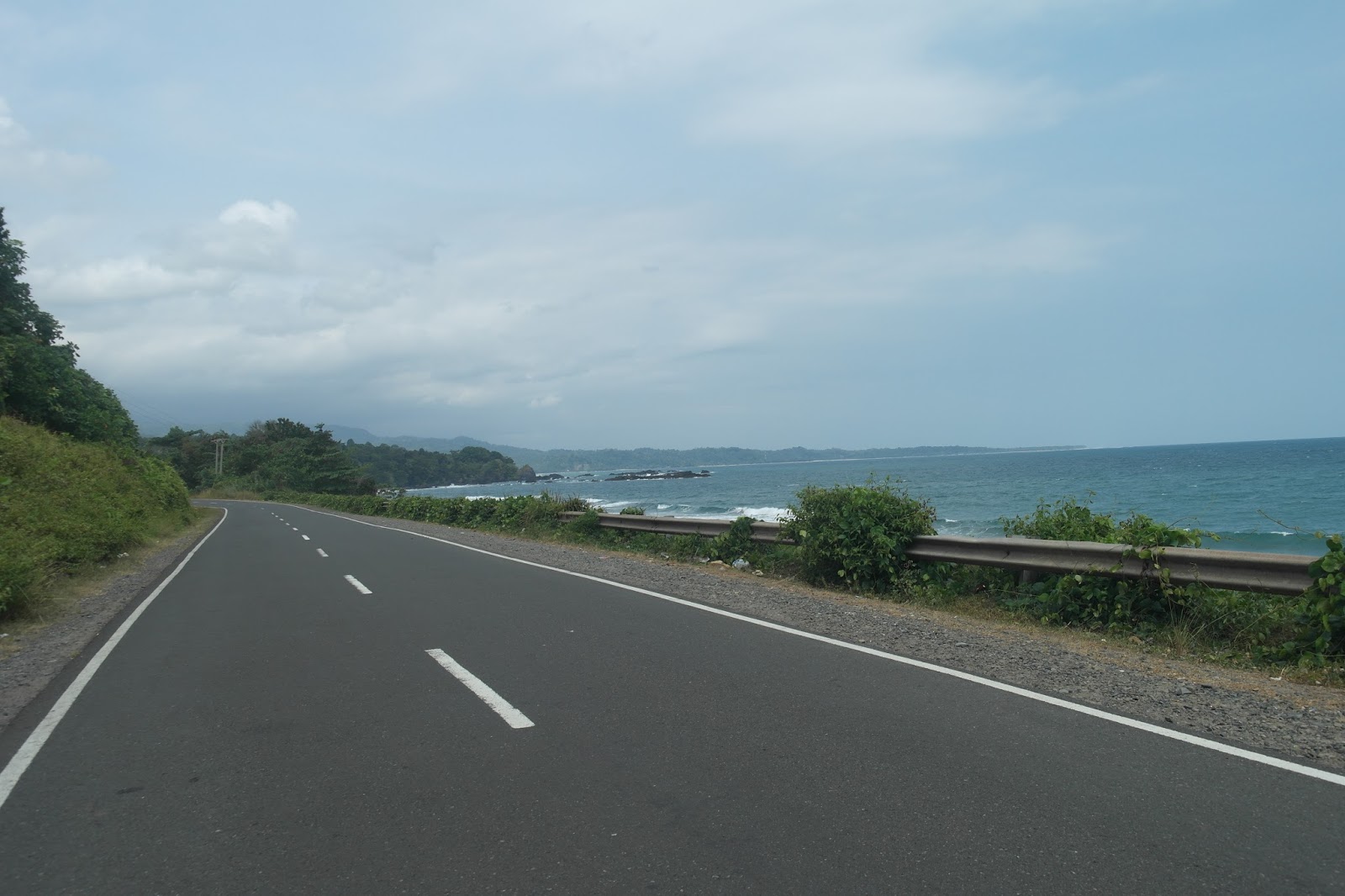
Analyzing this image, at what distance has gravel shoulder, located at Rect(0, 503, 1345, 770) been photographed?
554 cm

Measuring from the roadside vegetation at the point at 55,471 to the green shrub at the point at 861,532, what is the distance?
10158 millimetres

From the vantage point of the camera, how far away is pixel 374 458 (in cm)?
15388

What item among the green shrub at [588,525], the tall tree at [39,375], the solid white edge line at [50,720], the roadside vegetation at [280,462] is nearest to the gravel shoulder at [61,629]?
the solid white edge line at [50,720]

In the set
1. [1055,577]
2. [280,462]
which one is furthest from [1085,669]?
[280,462]

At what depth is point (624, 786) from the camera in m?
4.45

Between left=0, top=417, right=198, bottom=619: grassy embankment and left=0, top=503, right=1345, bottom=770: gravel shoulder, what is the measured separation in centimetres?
70

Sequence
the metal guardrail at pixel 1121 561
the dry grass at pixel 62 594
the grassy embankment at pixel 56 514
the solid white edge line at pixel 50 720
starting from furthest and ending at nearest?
the grassy embankment at pixel 56 514 < the dry grass at pixel 62 594 < the metal guardrail at pixel 1121 561 < the solid white edge line at pixel 50 720

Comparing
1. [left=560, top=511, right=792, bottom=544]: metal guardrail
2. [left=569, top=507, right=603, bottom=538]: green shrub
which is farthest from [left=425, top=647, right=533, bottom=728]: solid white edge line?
[left=569, top=507, right=603, bottom=538]: green shrub

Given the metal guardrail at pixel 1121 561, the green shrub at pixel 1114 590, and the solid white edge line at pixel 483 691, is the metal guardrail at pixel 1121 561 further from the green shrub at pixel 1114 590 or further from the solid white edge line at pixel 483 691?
the solid white edge line at pixel 483 691

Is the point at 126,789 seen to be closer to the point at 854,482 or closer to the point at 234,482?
the point at 854,482

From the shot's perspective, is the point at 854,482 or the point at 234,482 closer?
the point at 854,482

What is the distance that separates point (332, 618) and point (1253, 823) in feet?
29.3

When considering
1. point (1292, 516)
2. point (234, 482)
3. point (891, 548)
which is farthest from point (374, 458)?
point (891, 548)

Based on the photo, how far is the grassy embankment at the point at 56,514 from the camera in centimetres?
1097
